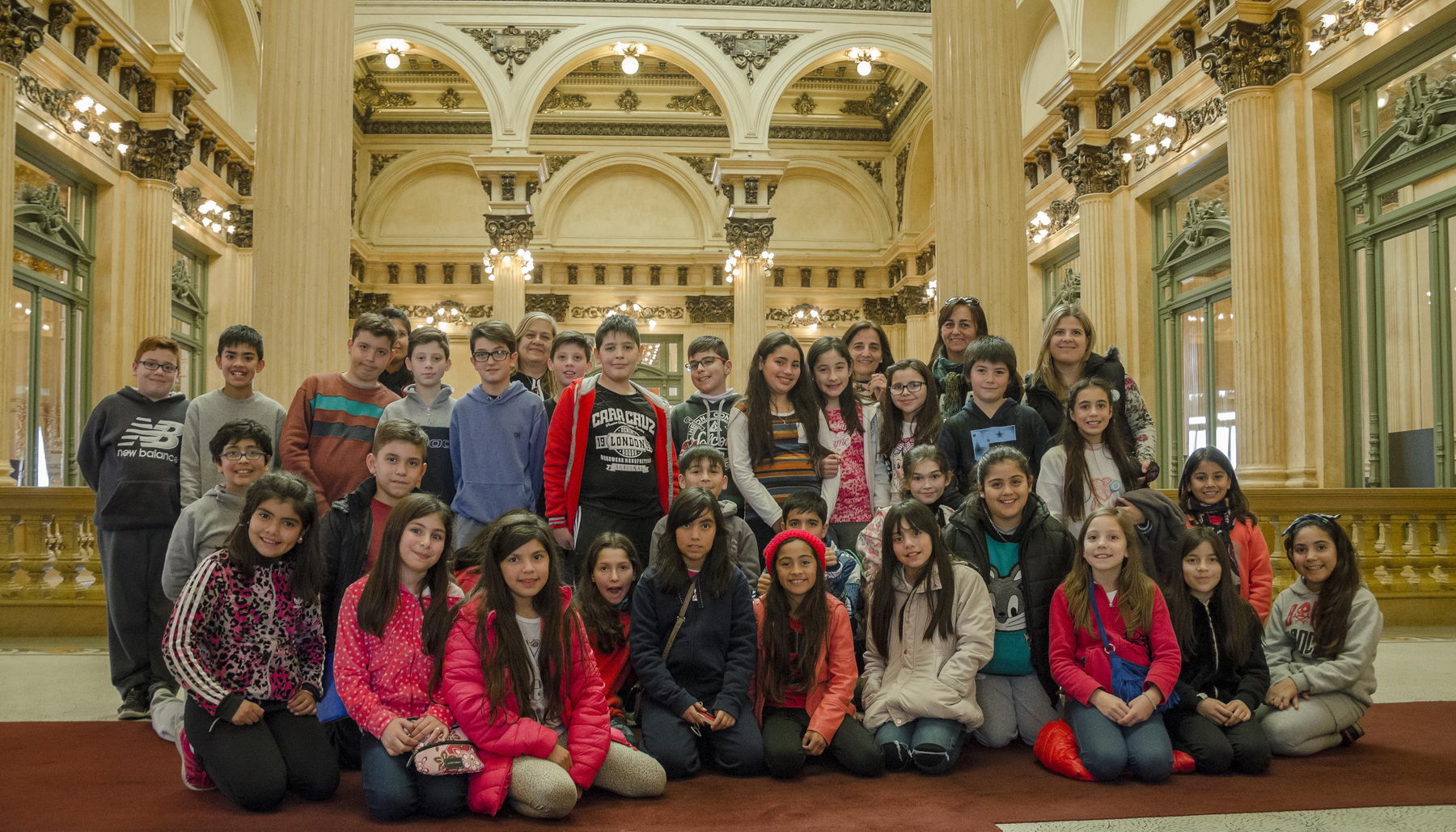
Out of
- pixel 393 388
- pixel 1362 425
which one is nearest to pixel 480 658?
pixel 393 388

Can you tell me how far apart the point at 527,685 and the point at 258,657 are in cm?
99

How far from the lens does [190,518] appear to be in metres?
4.14

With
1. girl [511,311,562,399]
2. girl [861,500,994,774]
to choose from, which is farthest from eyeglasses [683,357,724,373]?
girl [861,500,994,774]

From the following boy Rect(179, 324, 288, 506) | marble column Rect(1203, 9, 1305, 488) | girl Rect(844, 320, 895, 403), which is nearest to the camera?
boy Rect(179, 324, 288, 506)

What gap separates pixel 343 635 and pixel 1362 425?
31.5 feet

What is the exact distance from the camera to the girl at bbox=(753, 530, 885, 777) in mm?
4023

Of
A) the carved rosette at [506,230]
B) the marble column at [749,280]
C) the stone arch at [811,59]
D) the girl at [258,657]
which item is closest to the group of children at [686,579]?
the girl at [258,657]

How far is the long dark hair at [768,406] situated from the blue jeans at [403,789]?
212 cm

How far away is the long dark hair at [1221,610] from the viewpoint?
13.3 feet

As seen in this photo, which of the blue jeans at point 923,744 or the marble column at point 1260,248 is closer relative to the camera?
the blue jeans at point 923,744

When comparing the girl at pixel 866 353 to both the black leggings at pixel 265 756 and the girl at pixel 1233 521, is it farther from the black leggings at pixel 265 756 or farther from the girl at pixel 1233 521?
the black leggings at pixel 265 756

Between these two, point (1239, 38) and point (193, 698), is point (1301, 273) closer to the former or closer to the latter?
point (1239, 38)

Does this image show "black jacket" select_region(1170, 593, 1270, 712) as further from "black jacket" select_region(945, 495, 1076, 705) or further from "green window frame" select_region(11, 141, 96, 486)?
"green window frame" select_region(11, 141, 96, 486)

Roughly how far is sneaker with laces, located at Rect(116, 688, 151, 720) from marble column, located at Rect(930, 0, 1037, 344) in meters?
5.21
